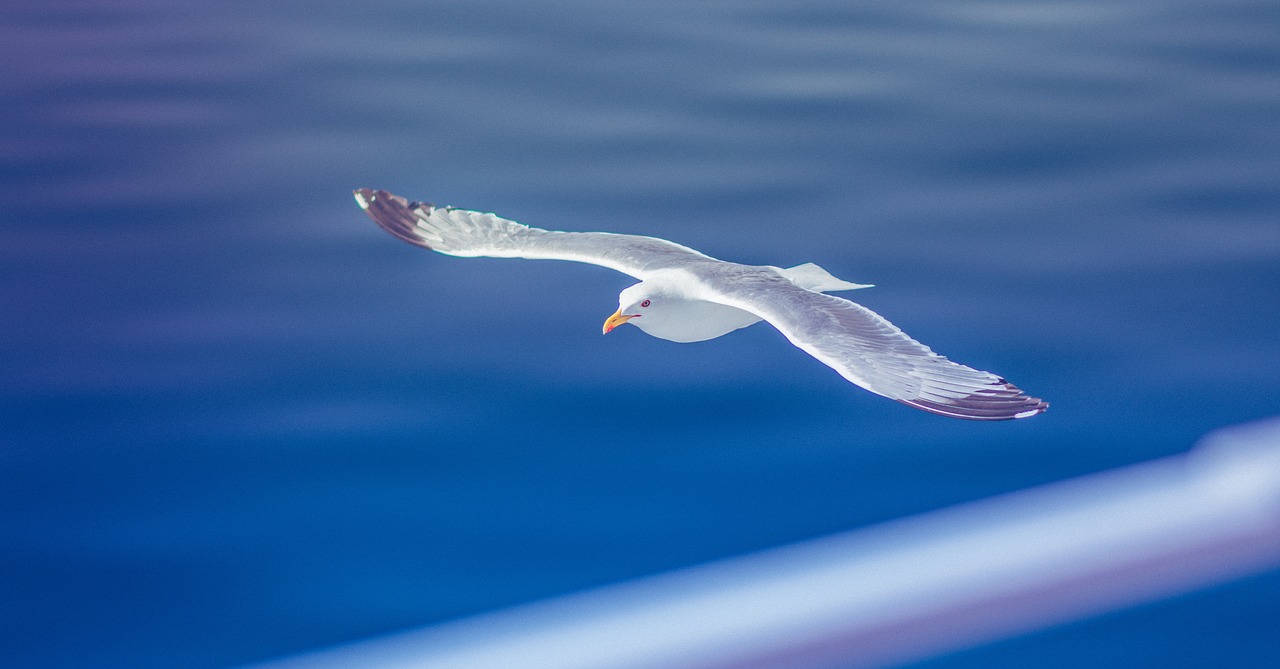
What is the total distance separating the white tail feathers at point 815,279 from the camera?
15.0ft

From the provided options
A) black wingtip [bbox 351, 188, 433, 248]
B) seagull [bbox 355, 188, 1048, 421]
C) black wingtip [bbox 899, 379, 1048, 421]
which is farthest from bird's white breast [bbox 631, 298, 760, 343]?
black wingtip [bbox 351, 188, 433, 248]

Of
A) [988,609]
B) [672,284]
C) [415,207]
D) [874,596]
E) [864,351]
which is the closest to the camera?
[988,609]

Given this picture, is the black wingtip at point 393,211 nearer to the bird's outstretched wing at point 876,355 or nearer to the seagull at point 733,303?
the seagull at point 733,303

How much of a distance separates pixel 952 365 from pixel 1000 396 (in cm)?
23

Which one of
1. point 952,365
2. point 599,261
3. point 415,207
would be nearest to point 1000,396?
point 952,365

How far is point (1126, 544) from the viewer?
1.30 meters

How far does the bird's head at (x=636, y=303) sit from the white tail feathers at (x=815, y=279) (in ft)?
1.83

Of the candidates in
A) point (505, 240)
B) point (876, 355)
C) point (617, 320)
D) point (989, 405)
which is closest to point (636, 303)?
point (617, 320)

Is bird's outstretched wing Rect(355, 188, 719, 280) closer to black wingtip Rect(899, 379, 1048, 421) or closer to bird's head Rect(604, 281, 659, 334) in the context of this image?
bird's head Rect(604, 281, 659, 334)

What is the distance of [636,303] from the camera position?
14.1ft

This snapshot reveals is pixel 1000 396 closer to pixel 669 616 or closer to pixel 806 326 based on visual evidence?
pixel 806 326

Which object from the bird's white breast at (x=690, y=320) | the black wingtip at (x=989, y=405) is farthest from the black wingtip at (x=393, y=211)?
the black wingtip at (x=989, y=405)

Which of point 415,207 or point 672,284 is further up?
point 415,207

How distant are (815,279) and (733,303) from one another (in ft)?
2.36
